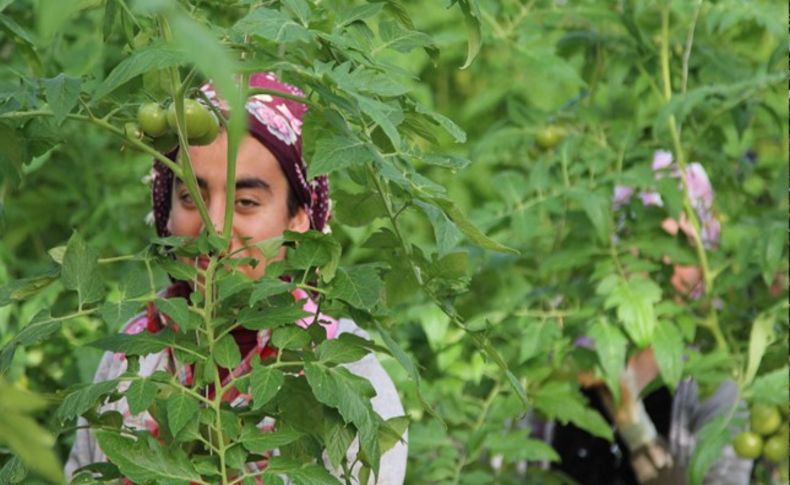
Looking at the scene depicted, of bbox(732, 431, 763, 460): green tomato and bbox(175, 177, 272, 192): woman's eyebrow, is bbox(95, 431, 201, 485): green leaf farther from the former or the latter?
bbox(732, 431, 763, 460): green tomato

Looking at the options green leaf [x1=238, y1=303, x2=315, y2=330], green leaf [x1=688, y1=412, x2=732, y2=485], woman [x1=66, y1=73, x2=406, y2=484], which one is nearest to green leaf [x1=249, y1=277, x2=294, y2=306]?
green leaf [x1=238, y1=303, x2=315, y2=330]

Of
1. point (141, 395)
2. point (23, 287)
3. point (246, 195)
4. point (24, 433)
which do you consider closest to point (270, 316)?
point (141, 395)

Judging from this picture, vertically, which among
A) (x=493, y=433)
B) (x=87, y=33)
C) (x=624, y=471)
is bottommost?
(x=624, y=471)

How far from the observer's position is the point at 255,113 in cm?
234

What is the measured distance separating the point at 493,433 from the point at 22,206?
1.41 metres

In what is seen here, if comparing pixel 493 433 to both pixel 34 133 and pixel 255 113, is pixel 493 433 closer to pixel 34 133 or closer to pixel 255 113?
pixel 255 113

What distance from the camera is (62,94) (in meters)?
1.60

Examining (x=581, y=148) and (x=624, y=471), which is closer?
(x=581, y=148)

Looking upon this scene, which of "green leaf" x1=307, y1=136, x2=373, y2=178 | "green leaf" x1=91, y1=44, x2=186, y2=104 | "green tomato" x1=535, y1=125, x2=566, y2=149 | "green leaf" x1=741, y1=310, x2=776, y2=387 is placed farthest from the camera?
"green tomato" x1=535, y1=125, x2=566, y2=149

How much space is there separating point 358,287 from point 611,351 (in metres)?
1.44

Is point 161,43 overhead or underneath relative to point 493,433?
overhead

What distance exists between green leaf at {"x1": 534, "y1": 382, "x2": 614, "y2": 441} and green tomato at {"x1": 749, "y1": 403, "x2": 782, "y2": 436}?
0.29 metres

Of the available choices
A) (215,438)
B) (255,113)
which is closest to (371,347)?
(215,438)

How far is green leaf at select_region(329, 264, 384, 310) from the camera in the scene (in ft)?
5.74
